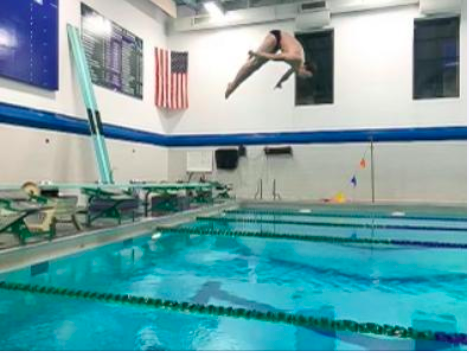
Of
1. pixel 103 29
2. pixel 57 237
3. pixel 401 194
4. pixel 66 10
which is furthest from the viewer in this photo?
pixel 401 194

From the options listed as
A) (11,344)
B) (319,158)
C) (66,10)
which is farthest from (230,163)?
(11,344)

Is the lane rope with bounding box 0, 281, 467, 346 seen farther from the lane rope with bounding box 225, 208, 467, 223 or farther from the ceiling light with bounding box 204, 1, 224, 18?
the ceiling light with bounding box 204, 1, 224, 18

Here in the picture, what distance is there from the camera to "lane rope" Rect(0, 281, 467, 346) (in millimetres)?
2137

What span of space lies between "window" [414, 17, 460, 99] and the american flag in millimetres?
5600

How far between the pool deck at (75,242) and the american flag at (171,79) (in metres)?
4.92

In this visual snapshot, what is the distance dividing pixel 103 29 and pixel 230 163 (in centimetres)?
421

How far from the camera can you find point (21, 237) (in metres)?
3.81

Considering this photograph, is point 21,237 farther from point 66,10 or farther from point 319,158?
point 319,158

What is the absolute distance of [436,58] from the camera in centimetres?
956

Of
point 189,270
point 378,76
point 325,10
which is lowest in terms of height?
point 189,270

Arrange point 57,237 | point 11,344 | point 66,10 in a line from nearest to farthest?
1. point 11,344
2. point 57,237
3. point 66,10

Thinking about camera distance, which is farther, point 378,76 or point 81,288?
point 378,76

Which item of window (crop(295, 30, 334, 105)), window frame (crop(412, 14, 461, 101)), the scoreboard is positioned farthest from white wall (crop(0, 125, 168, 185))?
window frame (crop(412, 14, 461, 101))

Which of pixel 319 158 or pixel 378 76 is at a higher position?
pixel 378 76
